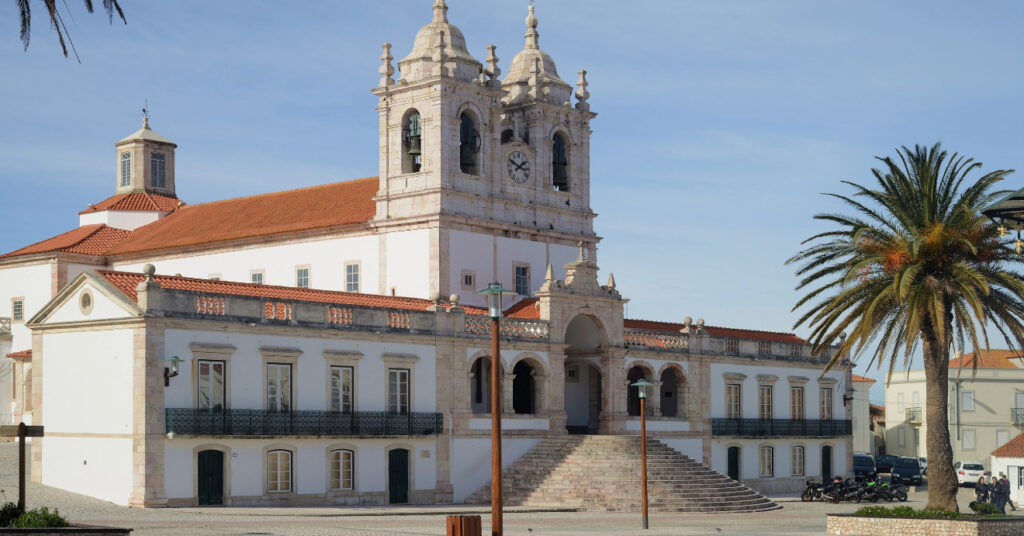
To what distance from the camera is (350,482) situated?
42500mm

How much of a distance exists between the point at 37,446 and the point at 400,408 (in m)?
10.5

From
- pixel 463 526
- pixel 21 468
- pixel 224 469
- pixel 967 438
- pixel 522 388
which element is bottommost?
pixel 967 438

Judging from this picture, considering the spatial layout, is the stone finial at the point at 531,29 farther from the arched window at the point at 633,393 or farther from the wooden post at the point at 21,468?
the wooden post at the point at 21,468

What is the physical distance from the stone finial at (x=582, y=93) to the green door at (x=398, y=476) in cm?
1997

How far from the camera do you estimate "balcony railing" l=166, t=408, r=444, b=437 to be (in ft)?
125

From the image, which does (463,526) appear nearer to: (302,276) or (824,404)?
(302,276)

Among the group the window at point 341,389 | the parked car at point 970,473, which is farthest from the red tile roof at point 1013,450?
the window at point 341,389

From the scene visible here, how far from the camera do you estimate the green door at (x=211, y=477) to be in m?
38.6

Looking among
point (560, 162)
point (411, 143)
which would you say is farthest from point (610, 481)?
point (560, 162)

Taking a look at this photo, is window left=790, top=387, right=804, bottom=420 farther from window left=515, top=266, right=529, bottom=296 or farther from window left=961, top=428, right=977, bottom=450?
window left=961, top=428, right=977, bottom=450

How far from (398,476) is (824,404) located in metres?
23.9

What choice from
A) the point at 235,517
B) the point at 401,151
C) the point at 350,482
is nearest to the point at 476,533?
the point at 235,517

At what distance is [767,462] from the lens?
189 feet

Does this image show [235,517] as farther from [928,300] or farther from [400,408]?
[928,300]
